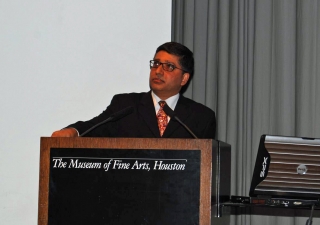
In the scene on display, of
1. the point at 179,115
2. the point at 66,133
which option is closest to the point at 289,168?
the point at 179,115

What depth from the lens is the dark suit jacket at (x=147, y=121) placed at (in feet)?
8.83

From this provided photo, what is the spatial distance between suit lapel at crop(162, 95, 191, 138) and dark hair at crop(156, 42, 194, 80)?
0.19 meters

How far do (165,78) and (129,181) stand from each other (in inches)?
39.5

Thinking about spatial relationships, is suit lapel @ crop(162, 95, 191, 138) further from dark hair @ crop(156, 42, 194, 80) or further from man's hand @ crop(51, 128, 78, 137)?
man's hand @ crop(51, 128, 78, 137)

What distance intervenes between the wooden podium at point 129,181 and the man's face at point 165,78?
880 mm

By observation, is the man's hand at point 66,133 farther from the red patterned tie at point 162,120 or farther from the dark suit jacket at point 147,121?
the red patterned tie at point 162,120

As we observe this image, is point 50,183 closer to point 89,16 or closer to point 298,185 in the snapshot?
point 298,185

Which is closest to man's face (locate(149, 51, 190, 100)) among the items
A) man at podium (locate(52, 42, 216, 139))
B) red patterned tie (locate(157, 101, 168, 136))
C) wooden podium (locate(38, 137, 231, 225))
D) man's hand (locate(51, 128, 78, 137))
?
man at podium (locate(52, 42, 216, 139))

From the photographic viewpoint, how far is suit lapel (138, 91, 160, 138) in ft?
8.83

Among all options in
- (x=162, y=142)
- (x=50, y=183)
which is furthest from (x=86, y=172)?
(x=162, y=142)

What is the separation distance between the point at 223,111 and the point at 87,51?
3.20ft

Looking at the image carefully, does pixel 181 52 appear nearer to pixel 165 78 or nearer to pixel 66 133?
pixel 165 78

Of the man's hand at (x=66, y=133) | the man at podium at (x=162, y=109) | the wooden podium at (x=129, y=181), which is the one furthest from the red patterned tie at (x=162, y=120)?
the wooden podium at (x=129, y=181)

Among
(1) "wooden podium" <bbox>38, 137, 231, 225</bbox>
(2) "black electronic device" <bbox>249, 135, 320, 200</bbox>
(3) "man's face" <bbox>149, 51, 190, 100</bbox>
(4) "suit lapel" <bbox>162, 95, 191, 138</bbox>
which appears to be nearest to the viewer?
(1) "wooden podium" <bbox>38, 137, 231, 225</bbox>
